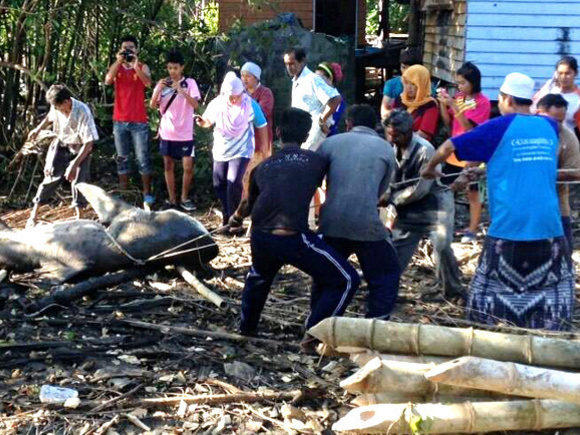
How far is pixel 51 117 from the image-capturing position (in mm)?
9383

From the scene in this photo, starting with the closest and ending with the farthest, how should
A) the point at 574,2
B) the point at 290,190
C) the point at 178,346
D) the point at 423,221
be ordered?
the point at 290,190
the point at 178,346
the point at 423,221
the point at 574,2

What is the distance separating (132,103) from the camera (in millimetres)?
10062

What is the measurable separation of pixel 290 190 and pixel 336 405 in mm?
1273

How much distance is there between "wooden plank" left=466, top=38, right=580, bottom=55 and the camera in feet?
39.3

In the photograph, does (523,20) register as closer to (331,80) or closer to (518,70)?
(518,70)

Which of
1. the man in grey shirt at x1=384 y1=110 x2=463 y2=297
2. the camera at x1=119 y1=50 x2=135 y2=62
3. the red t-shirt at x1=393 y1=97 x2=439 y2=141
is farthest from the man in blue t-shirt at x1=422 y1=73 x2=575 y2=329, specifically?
the camera at x1=119 y1=50 x2=135 y2=62

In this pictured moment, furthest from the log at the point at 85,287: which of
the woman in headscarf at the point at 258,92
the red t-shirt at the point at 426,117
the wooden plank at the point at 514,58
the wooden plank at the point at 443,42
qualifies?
the wooden plank at the point at 443,42

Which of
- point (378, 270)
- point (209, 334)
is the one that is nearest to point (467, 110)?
point (378, 270)

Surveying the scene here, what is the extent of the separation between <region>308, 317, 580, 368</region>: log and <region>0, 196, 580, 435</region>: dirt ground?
0.51 m

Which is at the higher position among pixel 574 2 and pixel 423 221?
pixel 574 2

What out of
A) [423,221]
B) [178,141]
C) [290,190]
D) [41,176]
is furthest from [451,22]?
[290,190]

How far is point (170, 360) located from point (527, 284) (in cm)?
218

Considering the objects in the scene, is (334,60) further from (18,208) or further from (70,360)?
(70,360)

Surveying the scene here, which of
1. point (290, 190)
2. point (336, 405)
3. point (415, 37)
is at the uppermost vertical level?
point (415, 37)
